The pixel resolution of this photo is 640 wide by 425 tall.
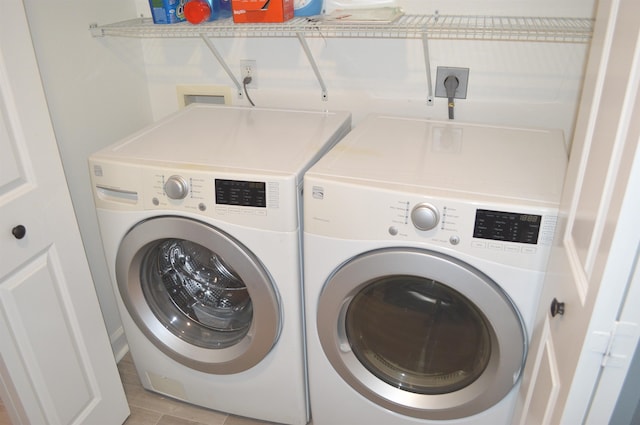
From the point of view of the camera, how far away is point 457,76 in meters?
1.72

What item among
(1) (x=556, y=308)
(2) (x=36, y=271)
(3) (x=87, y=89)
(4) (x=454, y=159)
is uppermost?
(3) (x=87, y=89)

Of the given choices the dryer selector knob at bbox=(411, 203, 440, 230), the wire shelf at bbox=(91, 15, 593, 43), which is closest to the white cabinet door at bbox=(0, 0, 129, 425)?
the wire shelf at bbox=(91, 15, 593, 43)

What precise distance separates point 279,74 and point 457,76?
663 mm

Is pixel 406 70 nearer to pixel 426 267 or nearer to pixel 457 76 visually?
pixel 457 76

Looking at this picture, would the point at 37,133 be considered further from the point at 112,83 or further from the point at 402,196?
the point at 402,196

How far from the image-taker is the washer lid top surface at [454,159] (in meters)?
1.23

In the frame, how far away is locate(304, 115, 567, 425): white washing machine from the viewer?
1181 millimetres

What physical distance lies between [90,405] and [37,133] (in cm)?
87

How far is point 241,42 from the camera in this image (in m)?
1.92

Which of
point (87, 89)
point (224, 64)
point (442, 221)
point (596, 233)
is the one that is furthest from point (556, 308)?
point (87, 89)

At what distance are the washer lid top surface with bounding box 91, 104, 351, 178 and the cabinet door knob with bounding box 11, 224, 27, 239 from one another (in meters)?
0.32

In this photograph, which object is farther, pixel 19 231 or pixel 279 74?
pixel 279 74

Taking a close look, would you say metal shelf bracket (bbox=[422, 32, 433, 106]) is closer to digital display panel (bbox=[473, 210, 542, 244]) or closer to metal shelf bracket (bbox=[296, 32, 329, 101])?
metal shelf bracket (bbox=[296, 32, 329, 101])

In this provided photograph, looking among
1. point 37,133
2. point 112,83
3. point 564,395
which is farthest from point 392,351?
point 112,83
